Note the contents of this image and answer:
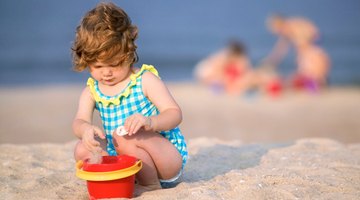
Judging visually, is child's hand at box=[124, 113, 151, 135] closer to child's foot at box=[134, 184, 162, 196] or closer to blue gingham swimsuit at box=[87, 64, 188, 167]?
blue gingham swimsuit at box=[87, 64, 188, 167]

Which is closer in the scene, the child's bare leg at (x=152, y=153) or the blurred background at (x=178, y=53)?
the child's bare leg at (x=152, y=153)

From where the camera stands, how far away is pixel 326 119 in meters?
6.93

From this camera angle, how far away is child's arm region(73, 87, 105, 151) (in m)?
2.62

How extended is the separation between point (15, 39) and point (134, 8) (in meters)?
8.35

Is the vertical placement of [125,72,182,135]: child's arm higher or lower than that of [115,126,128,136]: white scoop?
higher

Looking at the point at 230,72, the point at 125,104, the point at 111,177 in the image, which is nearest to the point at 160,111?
the point at 125,104

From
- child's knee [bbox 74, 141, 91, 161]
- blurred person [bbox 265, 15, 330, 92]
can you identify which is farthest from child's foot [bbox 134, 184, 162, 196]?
blurred person [bbox 265, 15, 330, 92]

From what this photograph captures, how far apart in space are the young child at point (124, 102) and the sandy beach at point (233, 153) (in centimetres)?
17

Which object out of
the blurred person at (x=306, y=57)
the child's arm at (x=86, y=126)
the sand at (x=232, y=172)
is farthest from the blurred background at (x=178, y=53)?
the child's arm at (x=86, y=126)

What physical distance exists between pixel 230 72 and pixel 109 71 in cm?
638

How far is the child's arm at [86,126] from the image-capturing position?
2.62m

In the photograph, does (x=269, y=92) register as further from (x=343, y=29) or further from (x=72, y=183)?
(x=343, y=29)

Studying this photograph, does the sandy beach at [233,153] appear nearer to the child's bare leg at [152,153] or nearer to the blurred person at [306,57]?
the child's bare leg at [152,153]

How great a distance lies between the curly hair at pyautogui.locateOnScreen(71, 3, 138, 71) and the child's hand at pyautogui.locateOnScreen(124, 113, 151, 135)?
0.30 metres
